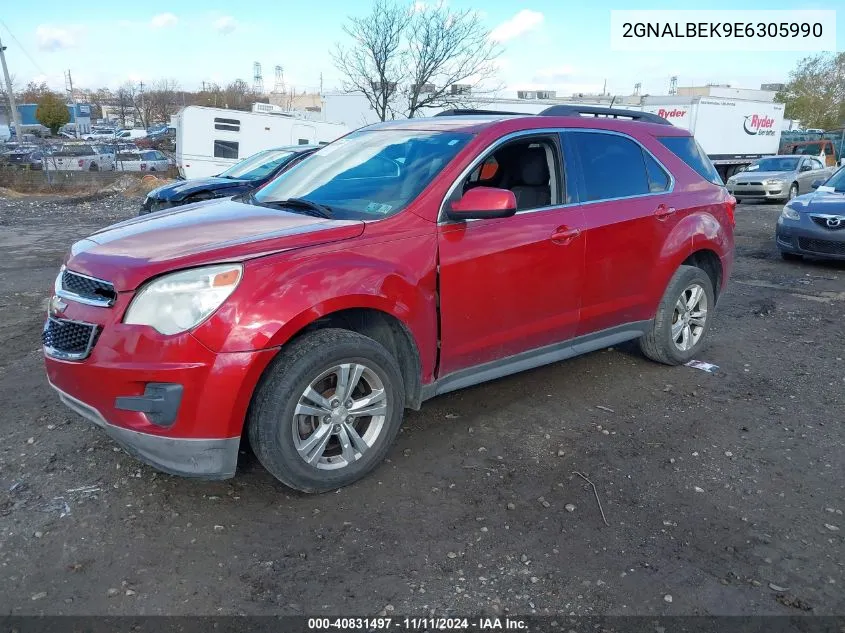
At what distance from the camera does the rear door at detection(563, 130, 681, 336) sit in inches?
168

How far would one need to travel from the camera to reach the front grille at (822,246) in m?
8.93

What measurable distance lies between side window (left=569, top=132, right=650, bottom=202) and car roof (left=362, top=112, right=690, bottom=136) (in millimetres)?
91

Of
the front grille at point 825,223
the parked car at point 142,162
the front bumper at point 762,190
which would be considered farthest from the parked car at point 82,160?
the front grille at point 825,223

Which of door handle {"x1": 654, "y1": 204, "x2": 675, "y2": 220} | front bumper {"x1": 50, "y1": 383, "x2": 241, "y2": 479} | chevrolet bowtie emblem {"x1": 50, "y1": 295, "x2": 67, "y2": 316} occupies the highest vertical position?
door handle {"x1": 654, "y1": 204, "x2": 675, "y2": 220}

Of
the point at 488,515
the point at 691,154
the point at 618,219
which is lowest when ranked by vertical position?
the point at 488,515

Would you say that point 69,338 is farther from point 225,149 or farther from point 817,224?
point 225,149

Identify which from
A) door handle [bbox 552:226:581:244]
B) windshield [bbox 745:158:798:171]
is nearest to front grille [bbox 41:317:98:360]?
door handle [bbox 552:226:581:244]

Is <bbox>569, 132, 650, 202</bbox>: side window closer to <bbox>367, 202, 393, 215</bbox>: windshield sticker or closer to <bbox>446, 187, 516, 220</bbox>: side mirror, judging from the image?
<bbox>446, 187, 516, 220</bbox>: side mirror

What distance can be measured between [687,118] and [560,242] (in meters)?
25.3

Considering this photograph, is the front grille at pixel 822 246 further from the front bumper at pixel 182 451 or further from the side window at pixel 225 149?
the side window at pixel 225 149

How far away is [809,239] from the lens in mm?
9203

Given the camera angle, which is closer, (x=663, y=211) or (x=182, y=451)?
(x=182, y=451)

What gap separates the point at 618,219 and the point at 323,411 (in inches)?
93.3

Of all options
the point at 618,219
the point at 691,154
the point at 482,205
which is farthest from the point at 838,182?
the point at 482,205
